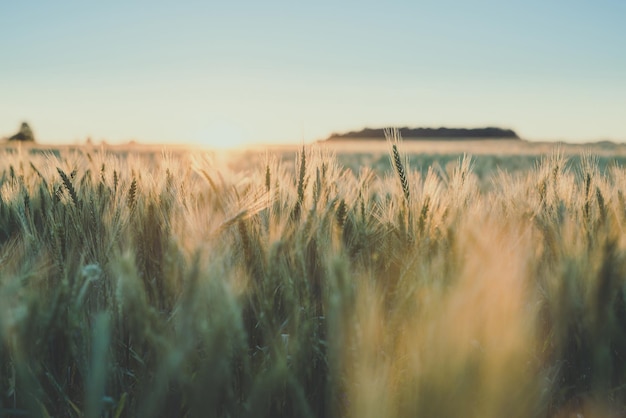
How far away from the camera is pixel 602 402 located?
85cm

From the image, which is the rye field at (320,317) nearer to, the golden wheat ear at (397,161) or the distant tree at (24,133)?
the golden wheat ear at (397,161)

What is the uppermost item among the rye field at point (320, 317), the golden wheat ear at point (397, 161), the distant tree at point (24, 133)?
the distant tree at point (24, 133)

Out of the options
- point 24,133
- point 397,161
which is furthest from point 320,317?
point 24,133

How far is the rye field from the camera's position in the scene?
71 cm

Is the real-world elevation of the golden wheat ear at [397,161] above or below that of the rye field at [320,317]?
above

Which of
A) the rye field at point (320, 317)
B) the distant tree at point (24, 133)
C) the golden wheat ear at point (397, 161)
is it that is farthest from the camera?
the distant tree at point (24, 133)

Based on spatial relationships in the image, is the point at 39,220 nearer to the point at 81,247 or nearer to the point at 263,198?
the point at 81,247

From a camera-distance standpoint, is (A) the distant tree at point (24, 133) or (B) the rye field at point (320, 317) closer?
(B) the rye field at point (320, 317)

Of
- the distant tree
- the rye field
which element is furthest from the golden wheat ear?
the distant tree

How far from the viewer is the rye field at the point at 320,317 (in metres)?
0.71

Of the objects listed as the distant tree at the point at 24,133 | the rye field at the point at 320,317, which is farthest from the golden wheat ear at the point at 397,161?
the distant tree at the point at 24,133

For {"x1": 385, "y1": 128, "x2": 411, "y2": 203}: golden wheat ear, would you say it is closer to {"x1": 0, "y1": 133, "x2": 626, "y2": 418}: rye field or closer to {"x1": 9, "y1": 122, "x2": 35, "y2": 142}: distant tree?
{"x1": 0, "y1": 133, "x2": 626, "y2": 418}: rye field

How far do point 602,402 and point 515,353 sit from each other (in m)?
0.20

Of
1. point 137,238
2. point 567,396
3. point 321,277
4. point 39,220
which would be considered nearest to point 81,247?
point 137,238
